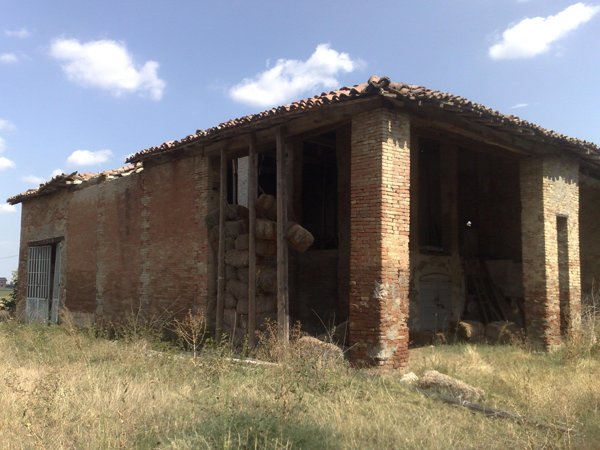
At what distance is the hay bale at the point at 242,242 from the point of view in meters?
11.2

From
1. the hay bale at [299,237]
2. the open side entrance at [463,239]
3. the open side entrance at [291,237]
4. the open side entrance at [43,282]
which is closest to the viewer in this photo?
the hay bale at [299,237]

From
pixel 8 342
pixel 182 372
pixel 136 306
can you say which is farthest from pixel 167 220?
pixel 182 372

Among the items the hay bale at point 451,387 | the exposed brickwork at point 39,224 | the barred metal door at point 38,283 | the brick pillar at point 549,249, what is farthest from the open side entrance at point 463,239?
the barred metal door at point 38,283

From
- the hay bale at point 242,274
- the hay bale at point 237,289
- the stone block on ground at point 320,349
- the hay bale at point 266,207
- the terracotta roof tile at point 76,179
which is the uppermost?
the terracotta roof tile at point 76,179

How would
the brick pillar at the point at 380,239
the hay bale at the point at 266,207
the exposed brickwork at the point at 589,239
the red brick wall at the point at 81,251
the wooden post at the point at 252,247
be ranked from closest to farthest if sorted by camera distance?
the brick pillar at the point at 380,239, the wooden post at the point at 252,247, the hay bale at the point at 266,207, the red brick wall at the point at 81,251, the exposed brickwork at the point at 589,239

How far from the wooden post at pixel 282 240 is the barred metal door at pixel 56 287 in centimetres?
1046

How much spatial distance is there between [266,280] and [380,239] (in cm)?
304

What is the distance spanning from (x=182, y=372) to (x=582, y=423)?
5.27 metres

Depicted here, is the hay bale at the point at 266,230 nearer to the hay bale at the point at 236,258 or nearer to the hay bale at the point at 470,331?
the hay bale at the point at 236,258

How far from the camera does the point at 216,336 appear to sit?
11.2 metres

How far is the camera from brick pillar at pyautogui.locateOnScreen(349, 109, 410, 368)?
339 inches

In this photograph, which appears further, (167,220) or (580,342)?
(167,220)

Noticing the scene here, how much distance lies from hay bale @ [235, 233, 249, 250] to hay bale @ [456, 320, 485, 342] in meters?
5.90

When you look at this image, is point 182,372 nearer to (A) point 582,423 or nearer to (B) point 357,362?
(B) point 357,362
